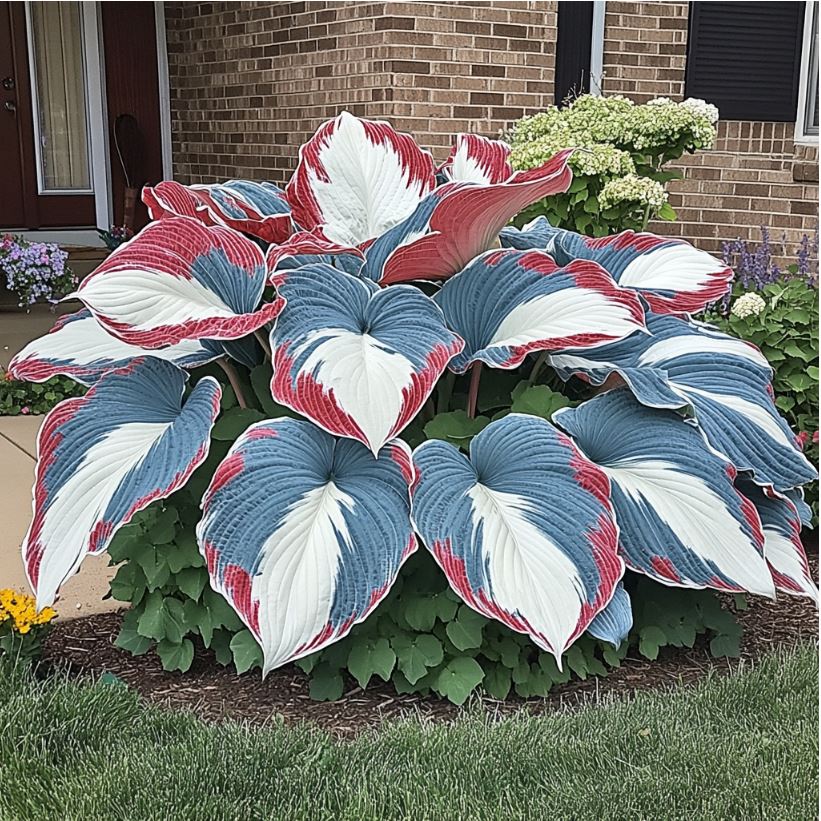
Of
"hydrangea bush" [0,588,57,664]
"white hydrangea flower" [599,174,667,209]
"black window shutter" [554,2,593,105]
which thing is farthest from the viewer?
"black window shutter" [554,2,593,105]

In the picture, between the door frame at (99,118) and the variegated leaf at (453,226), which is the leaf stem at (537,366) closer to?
the variegated leaf at (453,226)

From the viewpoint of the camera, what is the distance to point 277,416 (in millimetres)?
2092

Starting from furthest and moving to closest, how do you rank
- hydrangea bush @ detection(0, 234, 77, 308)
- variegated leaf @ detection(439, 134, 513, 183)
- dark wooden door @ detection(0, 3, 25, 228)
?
1. dark wooden door @ detection(0, 3, 25, 228)
2. hydrangea bush @ detection(0, 234, 77, 308)
3. variegated leaf @ detection(439, 134, 513, 183)

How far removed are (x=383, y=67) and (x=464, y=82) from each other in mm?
441

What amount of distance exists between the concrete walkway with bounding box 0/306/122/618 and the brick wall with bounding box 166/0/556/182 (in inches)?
90.9

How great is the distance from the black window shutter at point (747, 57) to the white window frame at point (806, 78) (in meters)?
0.03

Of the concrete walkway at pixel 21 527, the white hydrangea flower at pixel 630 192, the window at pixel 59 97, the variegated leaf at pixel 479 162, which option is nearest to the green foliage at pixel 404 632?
the concrete walkway at pixel 21 527

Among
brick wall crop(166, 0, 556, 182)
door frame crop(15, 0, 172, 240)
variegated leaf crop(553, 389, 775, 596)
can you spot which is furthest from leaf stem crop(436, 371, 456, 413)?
door frame crop(15, 0, 172, 240)

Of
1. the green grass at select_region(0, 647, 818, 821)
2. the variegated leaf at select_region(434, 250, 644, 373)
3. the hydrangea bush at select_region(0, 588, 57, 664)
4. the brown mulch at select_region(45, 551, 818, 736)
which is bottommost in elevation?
the brown mulch at select_region(45, 551, 818, 736)

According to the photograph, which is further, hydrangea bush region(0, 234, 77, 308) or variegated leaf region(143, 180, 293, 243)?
hydrangea bush region(0, 234, 77, 308)

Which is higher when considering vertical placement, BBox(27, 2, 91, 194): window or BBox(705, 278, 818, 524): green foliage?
BBox(27, 2, 91, 194): window

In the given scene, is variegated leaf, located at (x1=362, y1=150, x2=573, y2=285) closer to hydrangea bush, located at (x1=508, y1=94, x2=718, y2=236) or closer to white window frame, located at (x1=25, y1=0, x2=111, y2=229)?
hydrangea bush, located at (x1=508, y1=94, x2=718, y2=236)

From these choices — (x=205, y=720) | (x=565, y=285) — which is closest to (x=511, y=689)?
(x=205, y=720)

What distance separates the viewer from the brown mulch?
1.94 metres
